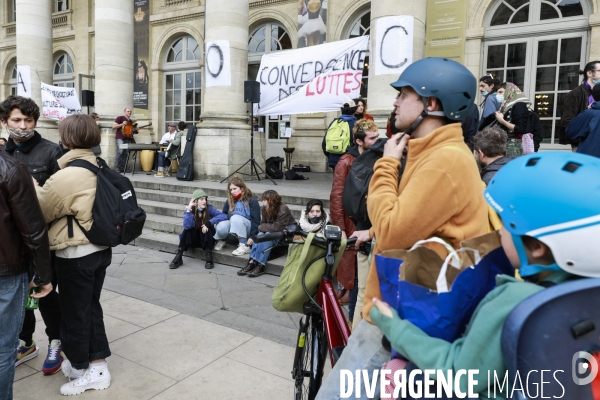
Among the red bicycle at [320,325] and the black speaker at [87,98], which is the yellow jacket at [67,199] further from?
the black speaker at [87,98]

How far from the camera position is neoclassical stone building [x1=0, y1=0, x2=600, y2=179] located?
975cm

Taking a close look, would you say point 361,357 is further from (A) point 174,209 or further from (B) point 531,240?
(A) point 174,209

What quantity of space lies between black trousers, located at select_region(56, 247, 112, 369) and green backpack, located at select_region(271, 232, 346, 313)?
1400mm

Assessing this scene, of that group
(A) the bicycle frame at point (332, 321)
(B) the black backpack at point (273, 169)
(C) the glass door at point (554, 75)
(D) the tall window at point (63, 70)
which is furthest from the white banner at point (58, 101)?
(A) the bicycle frame at point (332, 321)

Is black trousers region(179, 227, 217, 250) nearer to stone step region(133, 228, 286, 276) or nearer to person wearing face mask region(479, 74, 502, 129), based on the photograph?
stone step region(133, 228, 286, 276)

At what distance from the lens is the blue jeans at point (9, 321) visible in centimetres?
240

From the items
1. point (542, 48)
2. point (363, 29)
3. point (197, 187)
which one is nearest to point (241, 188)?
point (197, 187)

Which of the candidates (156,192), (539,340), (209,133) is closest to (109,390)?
(539,340)

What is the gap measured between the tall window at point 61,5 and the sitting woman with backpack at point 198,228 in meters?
16.6

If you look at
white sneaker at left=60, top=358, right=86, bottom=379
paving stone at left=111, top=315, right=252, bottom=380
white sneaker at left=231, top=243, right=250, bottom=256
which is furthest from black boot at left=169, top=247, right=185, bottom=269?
white sneaker at left=60, top=358, right=86, bottom=379

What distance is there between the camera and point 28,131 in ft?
10.6

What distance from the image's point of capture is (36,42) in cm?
1516

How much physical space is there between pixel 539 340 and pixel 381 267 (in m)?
0.48

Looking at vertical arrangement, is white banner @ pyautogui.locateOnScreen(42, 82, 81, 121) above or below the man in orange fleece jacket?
above
